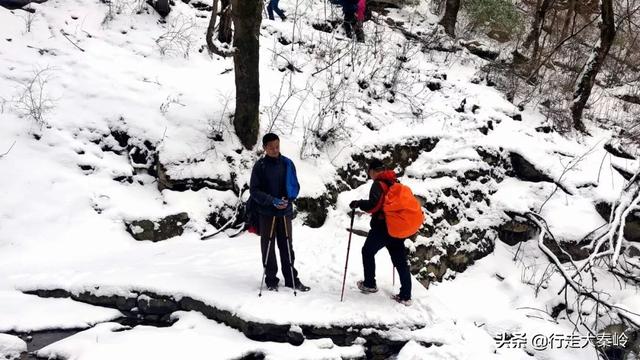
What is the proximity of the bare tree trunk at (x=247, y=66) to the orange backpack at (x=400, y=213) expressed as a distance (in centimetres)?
330

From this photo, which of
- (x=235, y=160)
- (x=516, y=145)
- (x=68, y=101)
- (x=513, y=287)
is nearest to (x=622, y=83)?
(x=516, y=145)

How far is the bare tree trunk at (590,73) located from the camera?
36.0 ft

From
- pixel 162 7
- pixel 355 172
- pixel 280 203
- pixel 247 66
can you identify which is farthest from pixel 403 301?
pixel 162 7

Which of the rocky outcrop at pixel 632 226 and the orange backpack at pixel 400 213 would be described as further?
the rocky outcrop at pixel 632 226

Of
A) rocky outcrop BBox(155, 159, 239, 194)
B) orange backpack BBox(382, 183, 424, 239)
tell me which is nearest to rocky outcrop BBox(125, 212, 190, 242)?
rocky outcrop BBox(155, 159, 239, 194)

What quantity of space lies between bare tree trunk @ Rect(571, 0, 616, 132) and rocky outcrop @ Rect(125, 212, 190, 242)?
9.51 m

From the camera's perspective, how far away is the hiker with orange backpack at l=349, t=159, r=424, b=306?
17.8ft

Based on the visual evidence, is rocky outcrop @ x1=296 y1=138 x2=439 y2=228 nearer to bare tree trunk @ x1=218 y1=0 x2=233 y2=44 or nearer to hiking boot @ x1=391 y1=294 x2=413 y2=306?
hiking boot @ x1=391 y1=294 x2=413 y2=306

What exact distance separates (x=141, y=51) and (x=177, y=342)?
22.1 feet

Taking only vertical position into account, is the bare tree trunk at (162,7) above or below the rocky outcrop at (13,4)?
above

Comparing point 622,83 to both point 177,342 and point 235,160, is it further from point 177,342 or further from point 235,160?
point 177,342

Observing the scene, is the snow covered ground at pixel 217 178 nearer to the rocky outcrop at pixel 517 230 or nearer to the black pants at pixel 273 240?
the rocky outcrop at pixel 517 230

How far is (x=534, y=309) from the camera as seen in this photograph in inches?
287

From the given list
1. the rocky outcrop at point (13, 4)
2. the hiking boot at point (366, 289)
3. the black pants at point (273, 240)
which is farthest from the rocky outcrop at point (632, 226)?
the rocky outcrop at point (13, 4)
